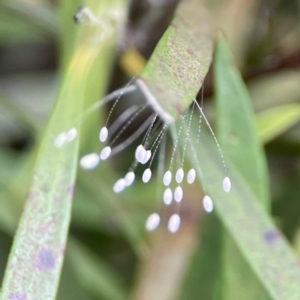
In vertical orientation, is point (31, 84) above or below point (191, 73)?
above

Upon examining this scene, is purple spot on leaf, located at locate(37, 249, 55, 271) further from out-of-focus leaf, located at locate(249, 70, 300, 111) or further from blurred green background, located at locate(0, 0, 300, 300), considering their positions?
out-of-focus leaf, located at locate(249, 70, 300, 111)

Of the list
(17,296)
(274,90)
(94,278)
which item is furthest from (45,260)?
(274,90)

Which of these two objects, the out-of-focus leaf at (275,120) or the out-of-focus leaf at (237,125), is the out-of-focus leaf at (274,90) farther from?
the out-of-focus leaf at (237,125)

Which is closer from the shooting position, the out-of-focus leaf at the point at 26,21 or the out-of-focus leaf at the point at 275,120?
the out-of-focus leaf at the point at 275,120

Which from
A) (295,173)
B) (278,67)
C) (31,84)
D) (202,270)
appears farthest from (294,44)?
(31,84)

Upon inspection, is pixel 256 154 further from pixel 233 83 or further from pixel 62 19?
pixel 62 19

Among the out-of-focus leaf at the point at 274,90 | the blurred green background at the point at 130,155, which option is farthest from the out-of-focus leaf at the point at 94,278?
the out-of-focus leaf at the point at 274,90

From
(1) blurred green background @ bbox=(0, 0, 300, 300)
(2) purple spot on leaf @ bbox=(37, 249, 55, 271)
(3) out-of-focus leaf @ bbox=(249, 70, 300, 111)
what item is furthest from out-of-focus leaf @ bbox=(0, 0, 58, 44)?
(2) purple spot on leaf @ bbox=(37, 249, 55, 271)

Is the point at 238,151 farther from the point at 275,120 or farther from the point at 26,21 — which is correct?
the point at 26,21
